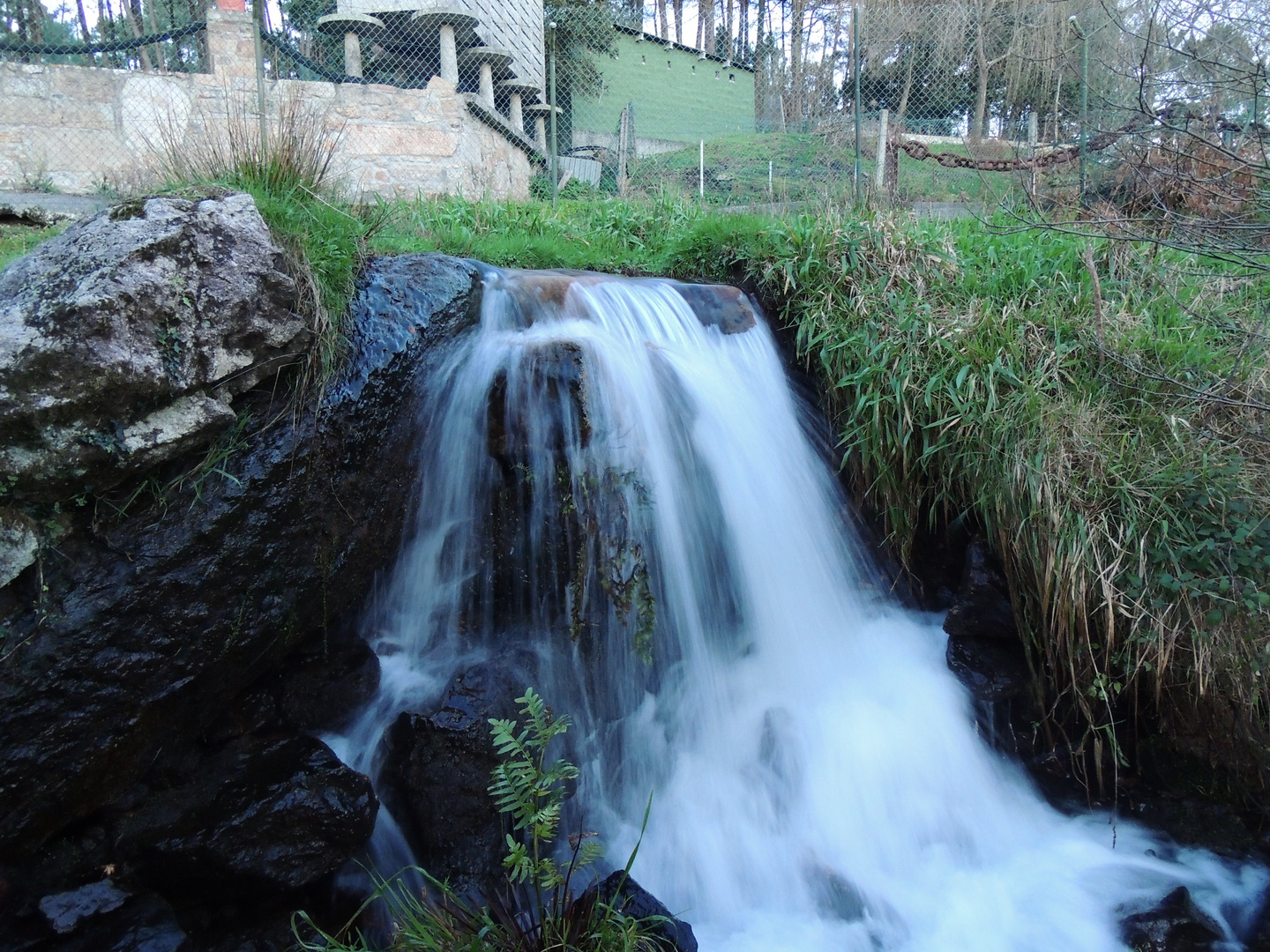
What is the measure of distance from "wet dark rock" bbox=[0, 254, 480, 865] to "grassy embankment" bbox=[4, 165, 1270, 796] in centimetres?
30

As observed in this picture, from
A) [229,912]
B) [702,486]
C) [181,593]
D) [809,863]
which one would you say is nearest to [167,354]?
[181,593]

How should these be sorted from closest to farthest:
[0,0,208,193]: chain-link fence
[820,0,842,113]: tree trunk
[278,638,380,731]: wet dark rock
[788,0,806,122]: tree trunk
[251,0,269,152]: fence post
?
[278,638,380,731]: wet dark rock → [251,0,269,152]: fence post → [0,0,208,193]: chain-link fence → [820,0,842,113]: tree trunk → [788,0,806,122]: tree trunk

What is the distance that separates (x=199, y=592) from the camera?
8.73 feet

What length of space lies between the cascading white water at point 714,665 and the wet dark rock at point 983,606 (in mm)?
213

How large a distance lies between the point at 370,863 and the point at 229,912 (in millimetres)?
455

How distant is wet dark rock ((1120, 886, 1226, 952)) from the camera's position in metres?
2.67

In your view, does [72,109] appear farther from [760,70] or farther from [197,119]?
[760,70]

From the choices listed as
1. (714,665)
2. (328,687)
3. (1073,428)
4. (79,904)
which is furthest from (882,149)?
(79,904)

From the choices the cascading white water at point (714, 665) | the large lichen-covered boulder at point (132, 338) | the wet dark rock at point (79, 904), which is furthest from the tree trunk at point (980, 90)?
the wet dark rock at point (79, 904)

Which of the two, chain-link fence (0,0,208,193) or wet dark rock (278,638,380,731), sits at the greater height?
chain-link fence (0,0,208,193)

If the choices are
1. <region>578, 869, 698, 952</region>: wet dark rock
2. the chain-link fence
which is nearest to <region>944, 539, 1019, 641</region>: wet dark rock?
<region>578, 869, 698, 952</region>: wet dark rock

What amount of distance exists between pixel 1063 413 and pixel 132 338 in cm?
375

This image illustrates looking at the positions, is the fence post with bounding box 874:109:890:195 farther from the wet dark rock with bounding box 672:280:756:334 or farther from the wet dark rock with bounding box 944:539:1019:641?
the wet dark rock with bounding box 944:539:1019:641

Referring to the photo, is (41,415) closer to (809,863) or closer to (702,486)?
(702,486)
